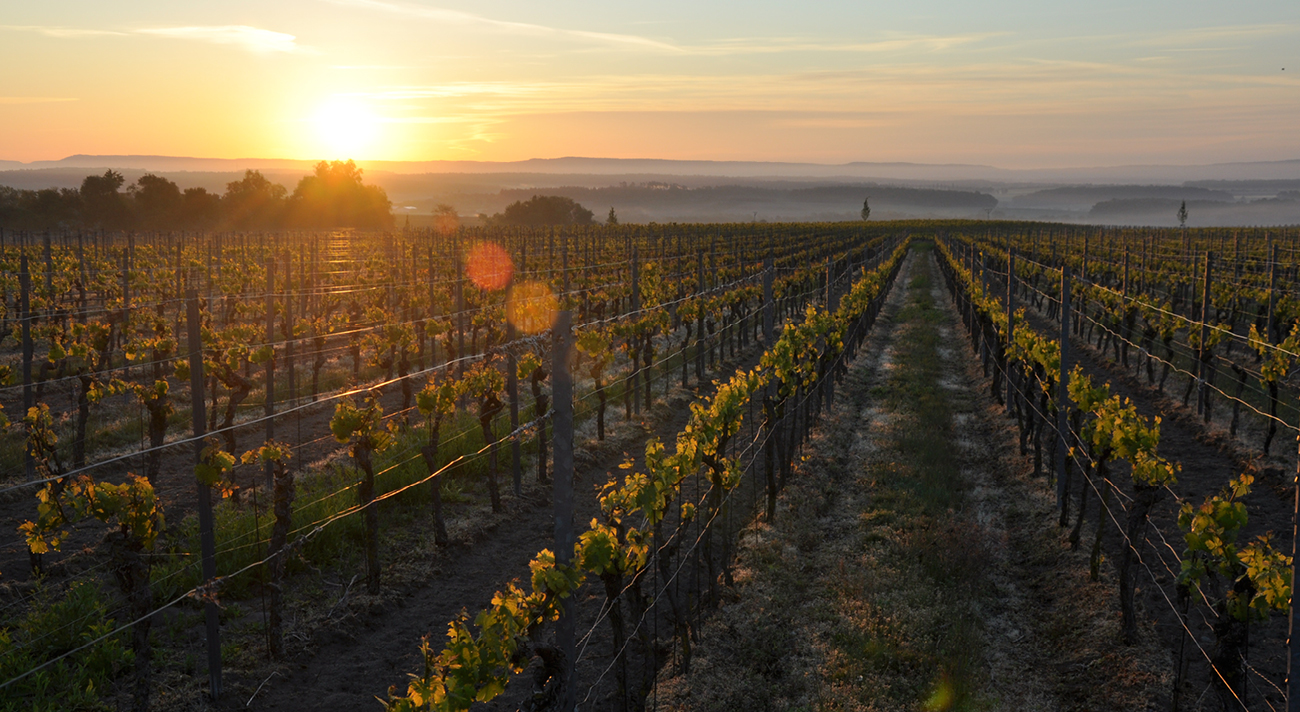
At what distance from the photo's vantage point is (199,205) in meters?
79.4

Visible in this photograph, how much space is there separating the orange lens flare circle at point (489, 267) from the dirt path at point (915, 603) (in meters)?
5.34

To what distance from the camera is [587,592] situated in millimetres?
8164

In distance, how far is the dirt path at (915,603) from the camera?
635 centimetres

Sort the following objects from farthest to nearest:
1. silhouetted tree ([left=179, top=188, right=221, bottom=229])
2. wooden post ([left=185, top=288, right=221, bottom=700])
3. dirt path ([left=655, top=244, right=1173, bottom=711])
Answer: silhouetted tree ([left=179, top=188, right=221, bottom=229]) → dirt path ([left=655, top=244, right=1173, bottom=711]) → wooden post ([left=185, top=288, right=221, bottom=700])

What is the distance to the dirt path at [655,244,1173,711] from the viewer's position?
20.8ft

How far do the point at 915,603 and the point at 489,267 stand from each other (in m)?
25.4

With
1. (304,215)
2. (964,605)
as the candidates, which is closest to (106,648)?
(964,605)

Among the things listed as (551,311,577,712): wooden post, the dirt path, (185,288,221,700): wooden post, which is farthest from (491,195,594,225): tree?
(551,311,577,712): wooden post

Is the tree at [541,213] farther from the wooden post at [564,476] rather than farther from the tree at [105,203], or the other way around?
the wooden post at [564,476]

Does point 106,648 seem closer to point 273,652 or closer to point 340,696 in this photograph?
point 273,652

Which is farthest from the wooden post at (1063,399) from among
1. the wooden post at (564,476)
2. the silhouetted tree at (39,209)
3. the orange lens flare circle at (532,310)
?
the silhouetted tree at (39,209)

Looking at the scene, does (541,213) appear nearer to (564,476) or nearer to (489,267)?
(489,267)

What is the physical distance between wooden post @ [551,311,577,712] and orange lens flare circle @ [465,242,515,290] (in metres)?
6.53

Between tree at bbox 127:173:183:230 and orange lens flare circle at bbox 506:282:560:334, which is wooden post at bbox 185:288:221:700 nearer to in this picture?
orange lens flare circle at bbox 506:282:560:334
